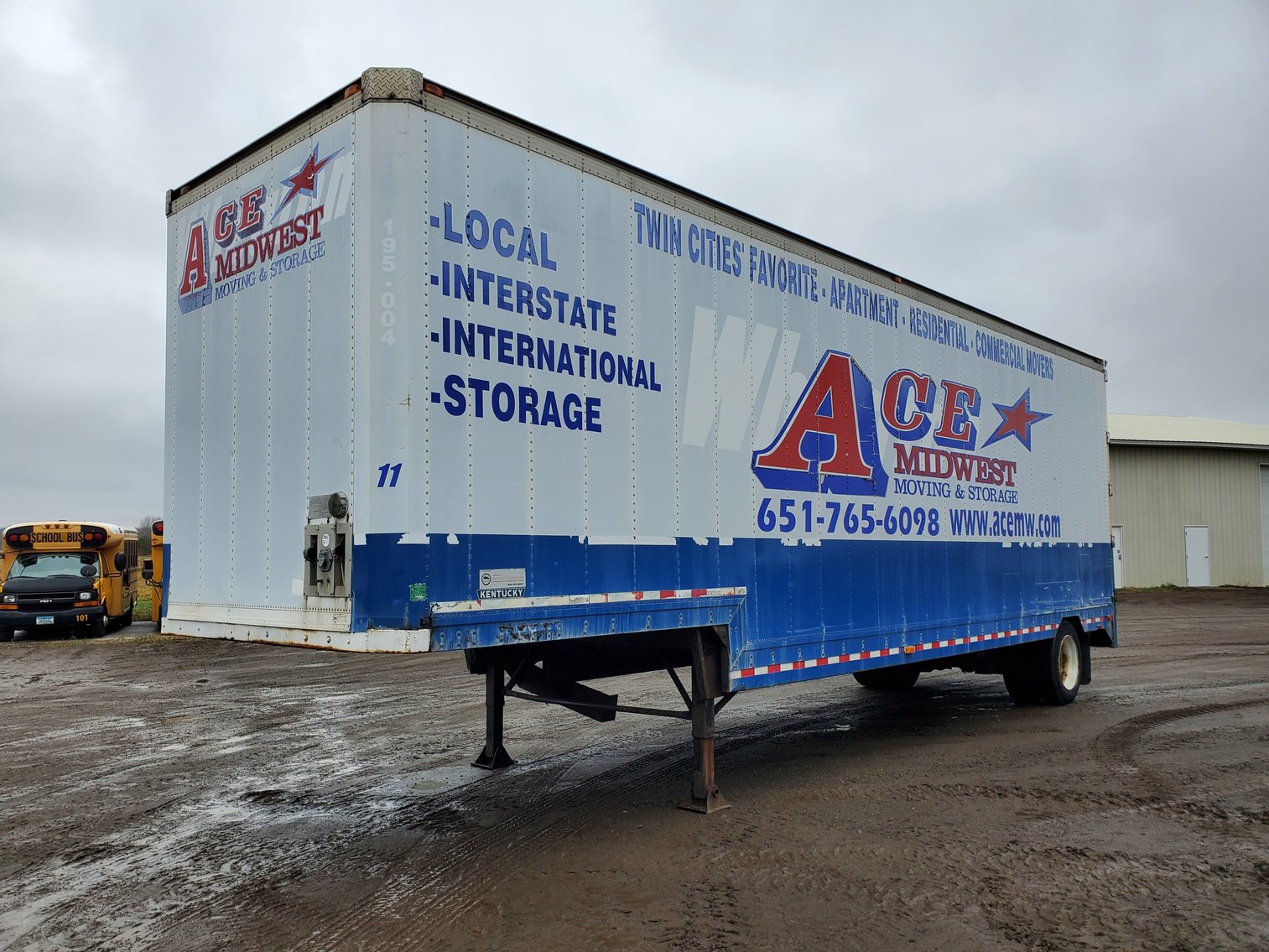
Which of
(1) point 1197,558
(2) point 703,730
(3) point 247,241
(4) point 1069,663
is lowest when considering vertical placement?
(4) point 1069,663

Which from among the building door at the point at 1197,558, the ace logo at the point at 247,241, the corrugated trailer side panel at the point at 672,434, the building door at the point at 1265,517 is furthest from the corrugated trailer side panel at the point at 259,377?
the building door at the point at 1265,517

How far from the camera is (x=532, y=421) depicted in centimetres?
577

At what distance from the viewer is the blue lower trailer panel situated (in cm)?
518

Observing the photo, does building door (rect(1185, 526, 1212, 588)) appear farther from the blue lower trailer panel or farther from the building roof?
the blue lower trailer panel

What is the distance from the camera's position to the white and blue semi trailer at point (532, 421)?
17.2 feet

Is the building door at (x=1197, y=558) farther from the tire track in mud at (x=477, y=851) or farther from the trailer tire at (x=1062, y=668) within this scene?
the tire track in mud at (x=477, y=851)

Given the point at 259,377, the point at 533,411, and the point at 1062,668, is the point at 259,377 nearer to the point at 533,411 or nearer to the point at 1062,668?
the point at 533,411

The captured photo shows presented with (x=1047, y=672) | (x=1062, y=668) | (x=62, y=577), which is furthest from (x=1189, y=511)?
(x=62, y=577)

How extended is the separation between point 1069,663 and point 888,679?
2.28 metres

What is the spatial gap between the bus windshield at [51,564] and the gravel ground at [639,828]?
1259 centimetres

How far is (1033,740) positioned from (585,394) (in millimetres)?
6175

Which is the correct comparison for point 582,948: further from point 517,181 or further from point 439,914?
point 517,181

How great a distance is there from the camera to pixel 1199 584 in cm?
3803

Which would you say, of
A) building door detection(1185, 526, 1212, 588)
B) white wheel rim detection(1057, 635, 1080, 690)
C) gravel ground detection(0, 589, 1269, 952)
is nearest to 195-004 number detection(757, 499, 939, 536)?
gravel ground detection(0, 589, 1269, 952)
